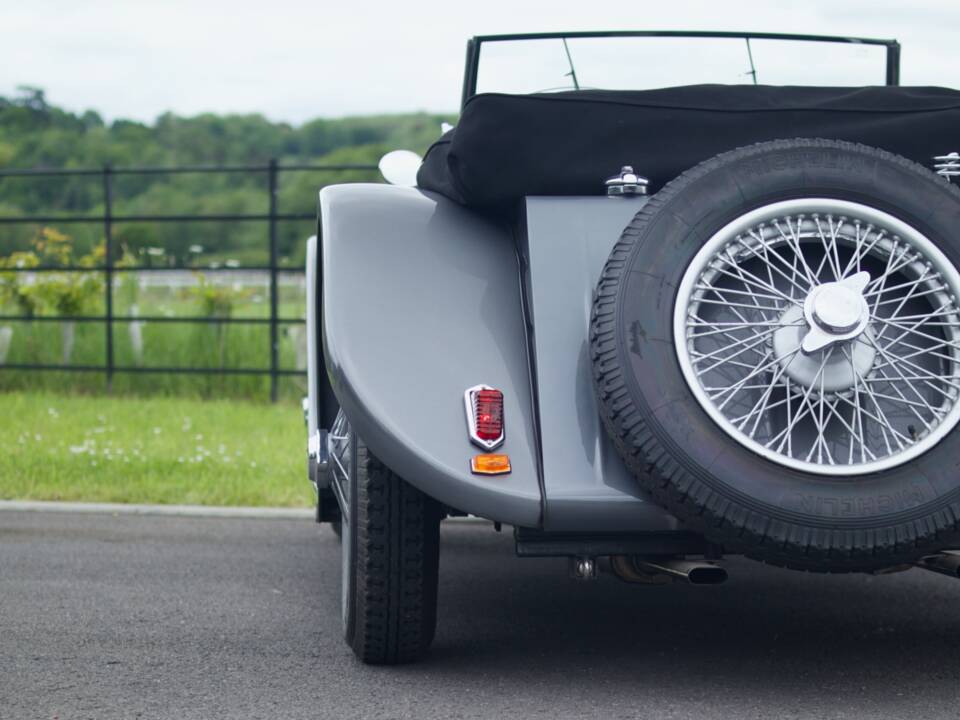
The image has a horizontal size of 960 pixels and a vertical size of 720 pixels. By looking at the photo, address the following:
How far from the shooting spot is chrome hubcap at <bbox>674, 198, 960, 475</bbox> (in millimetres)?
3023

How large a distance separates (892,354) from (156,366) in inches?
352

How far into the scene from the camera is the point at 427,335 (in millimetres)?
3285

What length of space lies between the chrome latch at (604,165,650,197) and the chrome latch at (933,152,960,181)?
30.4 inches

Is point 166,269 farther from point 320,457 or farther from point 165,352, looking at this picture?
point 320,457

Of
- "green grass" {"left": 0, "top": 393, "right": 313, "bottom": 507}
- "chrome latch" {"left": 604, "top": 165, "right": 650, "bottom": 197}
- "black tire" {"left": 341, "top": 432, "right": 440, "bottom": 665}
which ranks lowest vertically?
"green grass" {"left": 0, "top": 393, "right": 313, "bottom": 507}

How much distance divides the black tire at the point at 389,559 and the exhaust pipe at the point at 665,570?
0.49 m

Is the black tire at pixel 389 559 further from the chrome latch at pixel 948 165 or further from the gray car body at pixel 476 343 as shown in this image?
the chrome latch at pixel 948 165

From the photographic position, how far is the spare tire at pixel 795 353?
293cm

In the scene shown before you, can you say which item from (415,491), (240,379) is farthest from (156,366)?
(415,491)

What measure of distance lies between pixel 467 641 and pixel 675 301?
1.31 meters

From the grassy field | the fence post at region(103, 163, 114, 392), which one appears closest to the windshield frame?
the grassy field

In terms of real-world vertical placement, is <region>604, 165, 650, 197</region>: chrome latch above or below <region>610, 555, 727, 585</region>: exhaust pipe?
above

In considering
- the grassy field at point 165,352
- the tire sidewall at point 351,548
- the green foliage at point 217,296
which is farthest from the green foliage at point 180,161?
the tire sidewall at point 351,548

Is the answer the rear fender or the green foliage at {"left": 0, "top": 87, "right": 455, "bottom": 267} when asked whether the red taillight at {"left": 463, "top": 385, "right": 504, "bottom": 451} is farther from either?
the green foliage at {"left": 0, "top": 87, "right": 455, "bottom": 267}
